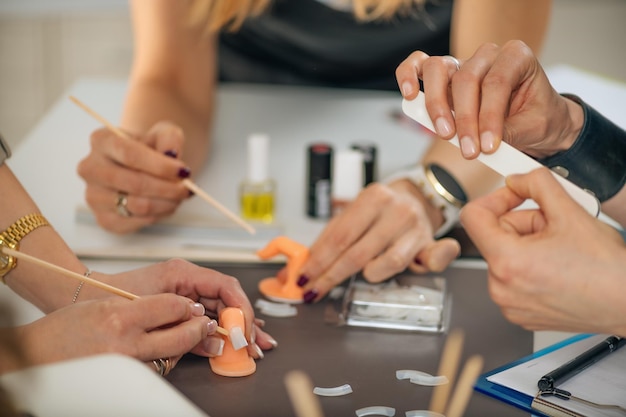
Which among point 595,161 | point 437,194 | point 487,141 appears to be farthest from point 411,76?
point 437,194

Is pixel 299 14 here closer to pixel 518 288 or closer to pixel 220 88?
pixel 220 88

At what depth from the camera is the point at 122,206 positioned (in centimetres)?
126

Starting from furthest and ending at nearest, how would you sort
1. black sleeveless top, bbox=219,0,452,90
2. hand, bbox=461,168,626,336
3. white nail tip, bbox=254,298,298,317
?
1. black sleeveless top, bbox=219,0,452,90
2. white nail tip, bbox=254,298,298,317
3. hand, bbox=461,168,626,336

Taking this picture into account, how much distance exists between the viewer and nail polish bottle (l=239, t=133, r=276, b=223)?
1.37 meters

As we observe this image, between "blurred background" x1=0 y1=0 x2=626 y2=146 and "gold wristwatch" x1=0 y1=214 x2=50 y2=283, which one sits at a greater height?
"gold wristwatch" x1=0 y1=214 x2=50 y2=283

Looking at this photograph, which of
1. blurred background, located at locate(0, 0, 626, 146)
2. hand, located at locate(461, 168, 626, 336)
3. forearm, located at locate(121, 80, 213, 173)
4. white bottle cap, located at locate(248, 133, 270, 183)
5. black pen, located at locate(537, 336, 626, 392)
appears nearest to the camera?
hand, located at locate(461, 168, 626, 336)

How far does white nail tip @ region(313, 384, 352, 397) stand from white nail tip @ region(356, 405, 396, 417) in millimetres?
37

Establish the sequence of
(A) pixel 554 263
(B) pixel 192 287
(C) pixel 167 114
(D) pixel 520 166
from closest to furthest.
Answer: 1. (A) pixel 554 263
2. (D) pixel 520 166
3. (B) pixel 192 287
4. (C) pixel 167 114

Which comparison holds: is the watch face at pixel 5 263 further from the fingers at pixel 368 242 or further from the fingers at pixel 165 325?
the fingers at pixel 368 242

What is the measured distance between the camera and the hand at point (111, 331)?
0.78m

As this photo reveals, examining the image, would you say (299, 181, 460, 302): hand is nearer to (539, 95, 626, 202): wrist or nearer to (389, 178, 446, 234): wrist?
(389, 178, 446, 234): wrist

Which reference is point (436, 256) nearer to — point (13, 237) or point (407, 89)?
point (407, 89)

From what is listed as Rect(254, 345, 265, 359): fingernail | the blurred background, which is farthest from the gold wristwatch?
the blurred background

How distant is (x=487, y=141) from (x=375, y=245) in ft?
1.03
